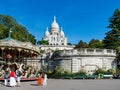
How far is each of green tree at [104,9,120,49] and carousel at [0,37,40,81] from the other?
34.3m

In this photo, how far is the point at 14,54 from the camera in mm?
43531

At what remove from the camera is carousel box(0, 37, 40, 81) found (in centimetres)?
4006

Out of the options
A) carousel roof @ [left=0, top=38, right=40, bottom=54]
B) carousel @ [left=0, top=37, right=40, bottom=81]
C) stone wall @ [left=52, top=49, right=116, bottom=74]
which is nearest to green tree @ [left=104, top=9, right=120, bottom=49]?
stone wall @ [left=52, top=49, right=116, bottom=74]

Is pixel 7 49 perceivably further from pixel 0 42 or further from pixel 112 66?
pixel 112 66

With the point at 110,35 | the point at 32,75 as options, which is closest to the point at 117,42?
the point at 110,35

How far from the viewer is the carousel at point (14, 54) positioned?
4006cm

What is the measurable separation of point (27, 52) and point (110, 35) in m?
37.0

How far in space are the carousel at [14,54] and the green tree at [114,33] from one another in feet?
113

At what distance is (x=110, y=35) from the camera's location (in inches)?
3022

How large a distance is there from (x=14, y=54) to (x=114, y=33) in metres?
38.8

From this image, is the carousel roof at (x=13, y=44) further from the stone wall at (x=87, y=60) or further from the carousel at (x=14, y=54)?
the stone wall at (x=87, y=60)

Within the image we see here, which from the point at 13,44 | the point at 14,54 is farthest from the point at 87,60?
the point at 13,44

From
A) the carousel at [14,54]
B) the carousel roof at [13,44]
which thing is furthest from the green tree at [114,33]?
the carousel roof at [13,44]

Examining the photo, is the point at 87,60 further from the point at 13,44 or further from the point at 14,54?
the point at 13,44
